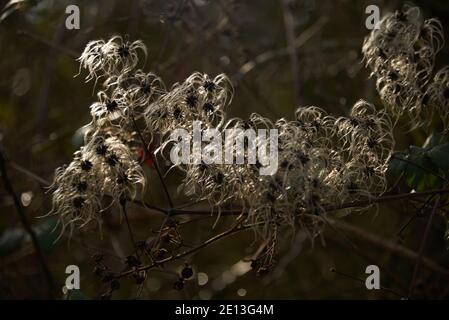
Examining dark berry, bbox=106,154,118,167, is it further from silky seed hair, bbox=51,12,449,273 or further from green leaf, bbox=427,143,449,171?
green leaf, bbox=427,143,449,171

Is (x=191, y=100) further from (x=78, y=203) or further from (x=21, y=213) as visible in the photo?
(x=21, y=213)

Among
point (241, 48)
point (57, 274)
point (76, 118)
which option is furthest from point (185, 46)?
point (57, 274)

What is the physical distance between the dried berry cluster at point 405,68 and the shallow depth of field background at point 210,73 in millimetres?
558

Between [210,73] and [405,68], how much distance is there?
49.2 inches

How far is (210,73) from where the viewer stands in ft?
9.53

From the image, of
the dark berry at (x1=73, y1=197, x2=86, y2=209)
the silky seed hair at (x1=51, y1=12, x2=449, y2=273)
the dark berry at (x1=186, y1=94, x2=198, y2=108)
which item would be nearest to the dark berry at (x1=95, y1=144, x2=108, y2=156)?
the silky seed hair at (x1=51, y1=12, x2=449, y2=273)

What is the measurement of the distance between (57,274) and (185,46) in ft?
4.20

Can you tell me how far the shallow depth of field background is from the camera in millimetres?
2707

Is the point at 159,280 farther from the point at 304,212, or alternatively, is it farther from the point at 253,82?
the point at 304,212

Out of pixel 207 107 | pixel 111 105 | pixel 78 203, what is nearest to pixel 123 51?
pixel 111 105

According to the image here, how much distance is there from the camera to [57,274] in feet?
10.9

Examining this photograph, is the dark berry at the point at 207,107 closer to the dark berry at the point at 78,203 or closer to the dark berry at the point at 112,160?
the dark berry at the point at 112,160

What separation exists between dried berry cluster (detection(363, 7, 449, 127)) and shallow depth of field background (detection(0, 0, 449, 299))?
56cm
